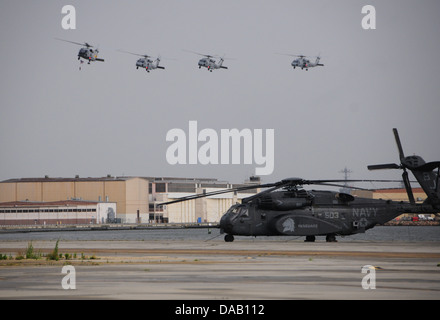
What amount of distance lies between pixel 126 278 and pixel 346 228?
29.9 m

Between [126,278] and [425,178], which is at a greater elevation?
[425,178]

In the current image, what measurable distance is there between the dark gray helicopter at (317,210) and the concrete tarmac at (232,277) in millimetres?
13174

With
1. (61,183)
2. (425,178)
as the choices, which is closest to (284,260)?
(425,178)

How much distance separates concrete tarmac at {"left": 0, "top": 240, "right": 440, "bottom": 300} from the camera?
20.9 m

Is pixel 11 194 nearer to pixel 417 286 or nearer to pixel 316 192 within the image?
pixel 316 192

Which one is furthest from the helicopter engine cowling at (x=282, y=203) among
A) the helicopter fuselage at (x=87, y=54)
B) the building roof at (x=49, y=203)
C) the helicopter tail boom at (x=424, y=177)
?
the building roof at (x=49, y=203)

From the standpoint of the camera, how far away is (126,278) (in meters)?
25.7

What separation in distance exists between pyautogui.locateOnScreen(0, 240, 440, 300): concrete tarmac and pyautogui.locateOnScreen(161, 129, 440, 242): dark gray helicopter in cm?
1317

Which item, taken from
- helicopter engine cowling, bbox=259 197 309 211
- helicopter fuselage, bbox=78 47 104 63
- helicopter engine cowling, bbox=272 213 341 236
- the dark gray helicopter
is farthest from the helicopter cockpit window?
helicopter fuselage, bbox=78 47 104 63

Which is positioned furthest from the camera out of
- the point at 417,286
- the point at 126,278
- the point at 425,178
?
the point at 425,178

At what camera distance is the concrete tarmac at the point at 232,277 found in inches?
824

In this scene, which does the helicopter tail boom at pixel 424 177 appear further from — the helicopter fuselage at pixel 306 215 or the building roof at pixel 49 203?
the building roof at pixel 49 203

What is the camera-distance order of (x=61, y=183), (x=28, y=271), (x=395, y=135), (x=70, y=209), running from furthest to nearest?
(x=61, y=183) → (x=70, y=209) → (x=395, y=135) → (x=28, y=271)

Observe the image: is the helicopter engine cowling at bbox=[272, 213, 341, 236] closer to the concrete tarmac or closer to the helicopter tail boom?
the helicopter tail boom
